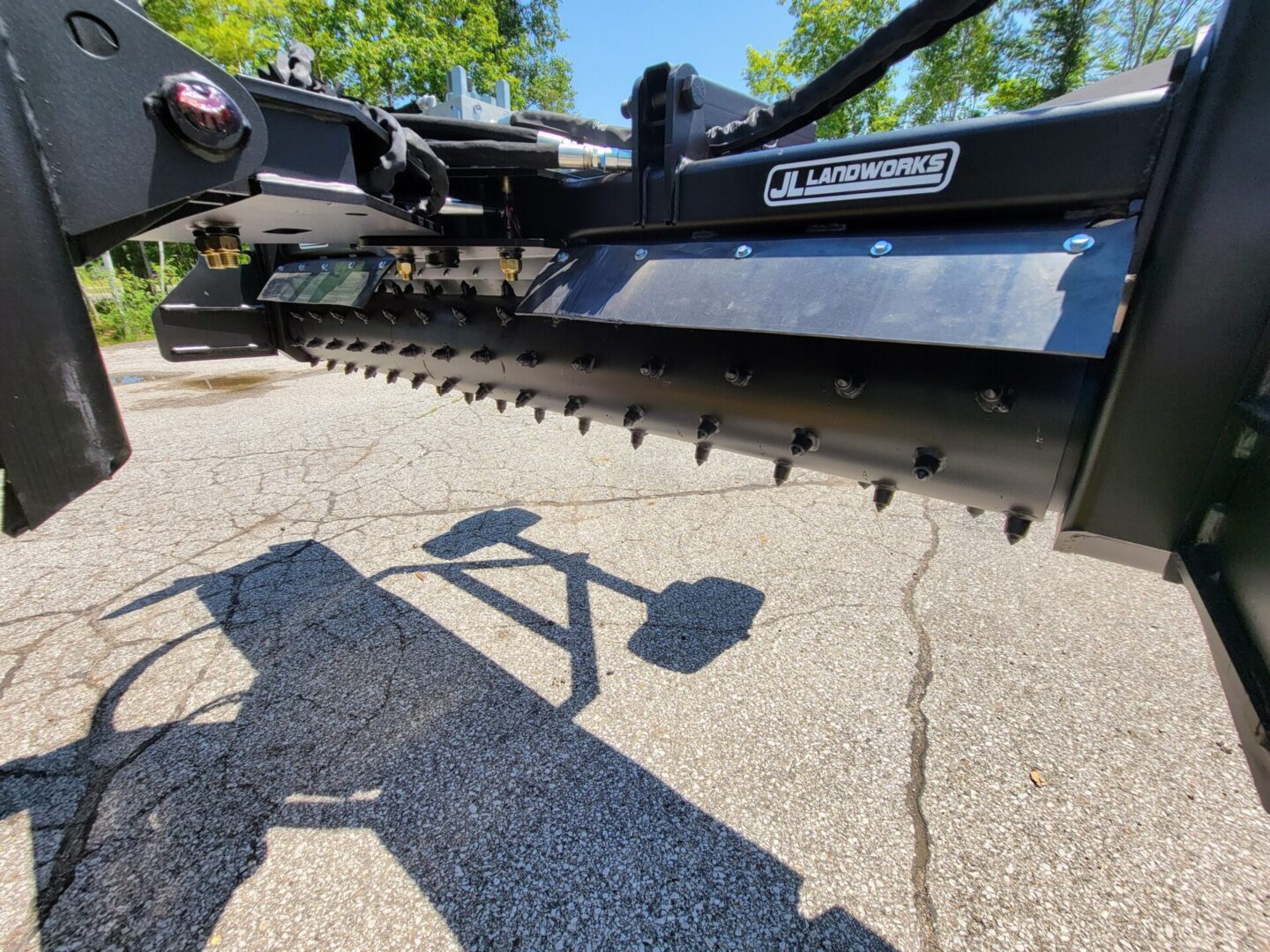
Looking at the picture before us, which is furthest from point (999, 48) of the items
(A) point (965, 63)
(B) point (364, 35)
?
(B) point (364, 35)

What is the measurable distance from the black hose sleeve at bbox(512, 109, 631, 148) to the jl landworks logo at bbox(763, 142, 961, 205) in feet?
2.46

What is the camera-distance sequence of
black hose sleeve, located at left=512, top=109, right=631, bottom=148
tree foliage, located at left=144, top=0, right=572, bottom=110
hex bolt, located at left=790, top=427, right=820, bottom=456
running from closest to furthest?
hex bolt, located at left=790, top=427, right=820, bottom=456 → black hose sleeve, located at left=512, top=109, right=631, bottom=148 → tree foliage, located at left=144, top=0, right=572, bottom=110

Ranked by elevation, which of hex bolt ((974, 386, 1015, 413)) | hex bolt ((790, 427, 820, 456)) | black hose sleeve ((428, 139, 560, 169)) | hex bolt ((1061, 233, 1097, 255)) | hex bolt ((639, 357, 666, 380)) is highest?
black hose sleeve ((428, 139, 560, 169))

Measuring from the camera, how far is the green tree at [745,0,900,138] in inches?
550

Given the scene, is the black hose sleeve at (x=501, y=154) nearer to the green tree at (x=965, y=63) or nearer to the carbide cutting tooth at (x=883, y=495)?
the carbide cutting tooth at (x=883, y=495)

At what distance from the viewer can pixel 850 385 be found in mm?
996

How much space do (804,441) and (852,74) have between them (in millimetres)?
645

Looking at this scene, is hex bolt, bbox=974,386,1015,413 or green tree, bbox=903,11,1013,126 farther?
green tree, bbox=903,11,1013,126

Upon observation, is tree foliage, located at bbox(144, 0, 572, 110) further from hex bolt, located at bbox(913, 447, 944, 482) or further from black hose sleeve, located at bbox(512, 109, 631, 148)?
hex bolt, located at bbox(913, 447, 944, 482)

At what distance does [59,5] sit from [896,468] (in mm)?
1327

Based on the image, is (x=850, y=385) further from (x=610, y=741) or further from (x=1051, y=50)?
(x=1051, y=50)

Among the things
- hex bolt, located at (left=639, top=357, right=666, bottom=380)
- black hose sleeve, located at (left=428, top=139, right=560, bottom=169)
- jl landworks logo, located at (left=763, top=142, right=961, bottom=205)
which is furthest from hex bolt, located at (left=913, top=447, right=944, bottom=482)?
black hose sleeve, located at (left=428, top=139, right=560, bottom=169)

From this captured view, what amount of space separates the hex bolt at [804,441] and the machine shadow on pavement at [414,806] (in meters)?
1.13

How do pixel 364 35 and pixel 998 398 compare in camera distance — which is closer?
pixel 998 398
